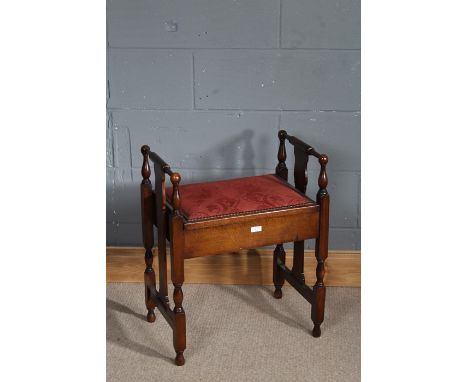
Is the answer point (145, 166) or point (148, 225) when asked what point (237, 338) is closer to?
point (148, 225)

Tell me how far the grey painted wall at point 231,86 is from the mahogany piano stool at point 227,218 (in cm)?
26

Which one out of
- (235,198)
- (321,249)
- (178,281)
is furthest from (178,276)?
(321,249)

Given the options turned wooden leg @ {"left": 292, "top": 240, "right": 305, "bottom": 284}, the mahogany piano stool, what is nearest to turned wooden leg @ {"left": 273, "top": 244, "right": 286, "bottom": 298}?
turned wooden leg @ {"left": 292, "top": 240, "right": 305, "bottom": 284}

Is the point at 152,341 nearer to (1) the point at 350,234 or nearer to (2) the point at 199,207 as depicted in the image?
(2) the point at 199,207

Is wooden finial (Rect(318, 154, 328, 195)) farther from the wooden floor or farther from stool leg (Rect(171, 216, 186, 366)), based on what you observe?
the wooden floor

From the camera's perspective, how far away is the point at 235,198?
2.87 metres

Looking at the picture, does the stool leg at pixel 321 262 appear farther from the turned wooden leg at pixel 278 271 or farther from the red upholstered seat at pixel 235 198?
the turned wooden leg at pixel 278 271

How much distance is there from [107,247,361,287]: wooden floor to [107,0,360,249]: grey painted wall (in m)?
0.29

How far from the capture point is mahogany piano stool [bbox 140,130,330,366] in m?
2.77

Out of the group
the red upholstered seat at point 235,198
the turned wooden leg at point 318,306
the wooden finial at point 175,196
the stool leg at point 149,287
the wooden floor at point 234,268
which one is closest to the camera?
the wooden finial at point 175,196

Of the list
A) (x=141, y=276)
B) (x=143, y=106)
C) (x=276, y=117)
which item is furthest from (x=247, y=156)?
(x=141, y=276)

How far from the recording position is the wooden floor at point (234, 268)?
359cm

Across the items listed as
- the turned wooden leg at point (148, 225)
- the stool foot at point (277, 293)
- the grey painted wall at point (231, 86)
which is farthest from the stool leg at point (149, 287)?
the stool foot at point (277, 293)

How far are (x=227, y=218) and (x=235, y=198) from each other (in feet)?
0.41
